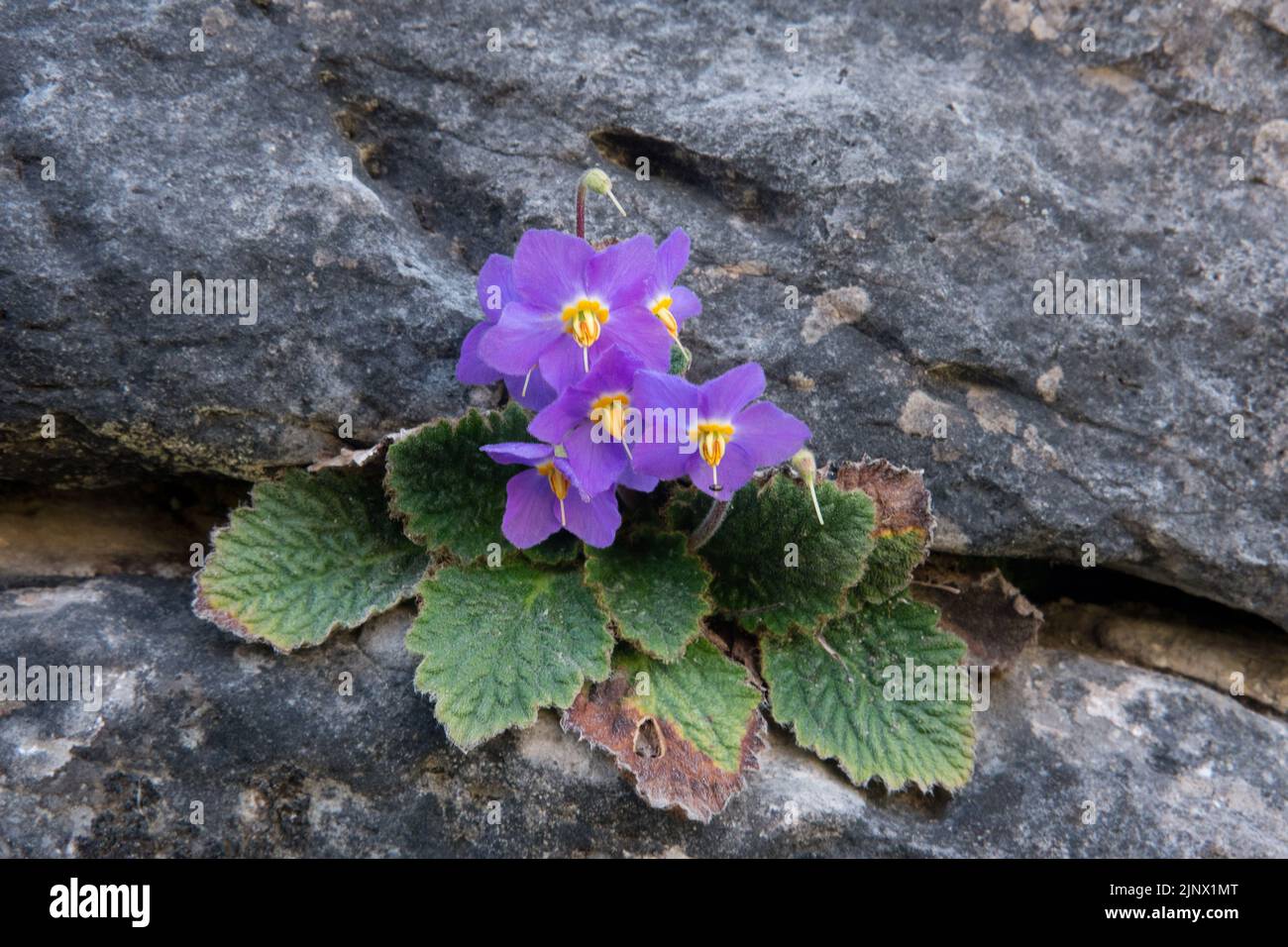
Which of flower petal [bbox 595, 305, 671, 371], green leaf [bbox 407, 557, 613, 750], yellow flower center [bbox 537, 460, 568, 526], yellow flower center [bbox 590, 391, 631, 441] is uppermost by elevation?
flower petal [bbox 595, 305, 671, 371]

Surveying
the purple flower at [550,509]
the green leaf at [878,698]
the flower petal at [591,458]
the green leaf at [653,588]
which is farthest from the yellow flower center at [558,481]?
the green leaf at [878,698]

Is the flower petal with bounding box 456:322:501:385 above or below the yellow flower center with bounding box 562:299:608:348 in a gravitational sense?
below

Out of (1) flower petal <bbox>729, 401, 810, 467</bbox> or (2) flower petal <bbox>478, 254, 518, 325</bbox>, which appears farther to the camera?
(2) flower petal <bbox>478, 254, 518, 325</bbox>

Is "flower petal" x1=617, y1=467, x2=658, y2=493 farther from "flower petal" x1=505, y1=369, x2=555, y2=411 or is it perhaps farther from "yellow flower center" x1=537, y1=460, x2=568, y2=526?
"flower petal" x1=505, y1=369, x2=555, y2=411

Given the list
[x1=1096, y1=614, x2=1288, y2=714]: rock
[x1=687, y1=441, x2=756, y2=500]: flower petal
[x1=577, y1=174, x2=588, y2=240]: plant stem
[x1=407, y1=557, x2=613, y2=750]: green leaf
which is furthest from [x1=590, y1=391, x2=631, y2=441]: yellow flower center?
[x1=1096, y1=614, x2=1288, y2=714]: rock

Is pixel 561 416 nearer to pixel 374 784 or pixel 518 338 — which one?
pixel 518 338

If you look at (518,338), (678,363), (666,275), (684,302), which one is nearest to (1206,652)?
(678,363)

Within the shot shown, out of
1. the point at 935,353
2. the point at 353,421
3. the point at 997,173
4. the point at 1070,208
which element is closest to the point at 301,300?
the point at 353,421

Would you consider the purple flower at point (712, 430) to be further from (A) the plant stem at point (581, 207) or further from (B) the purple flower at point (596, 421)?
(A) the plant stem at point (581, 207)
